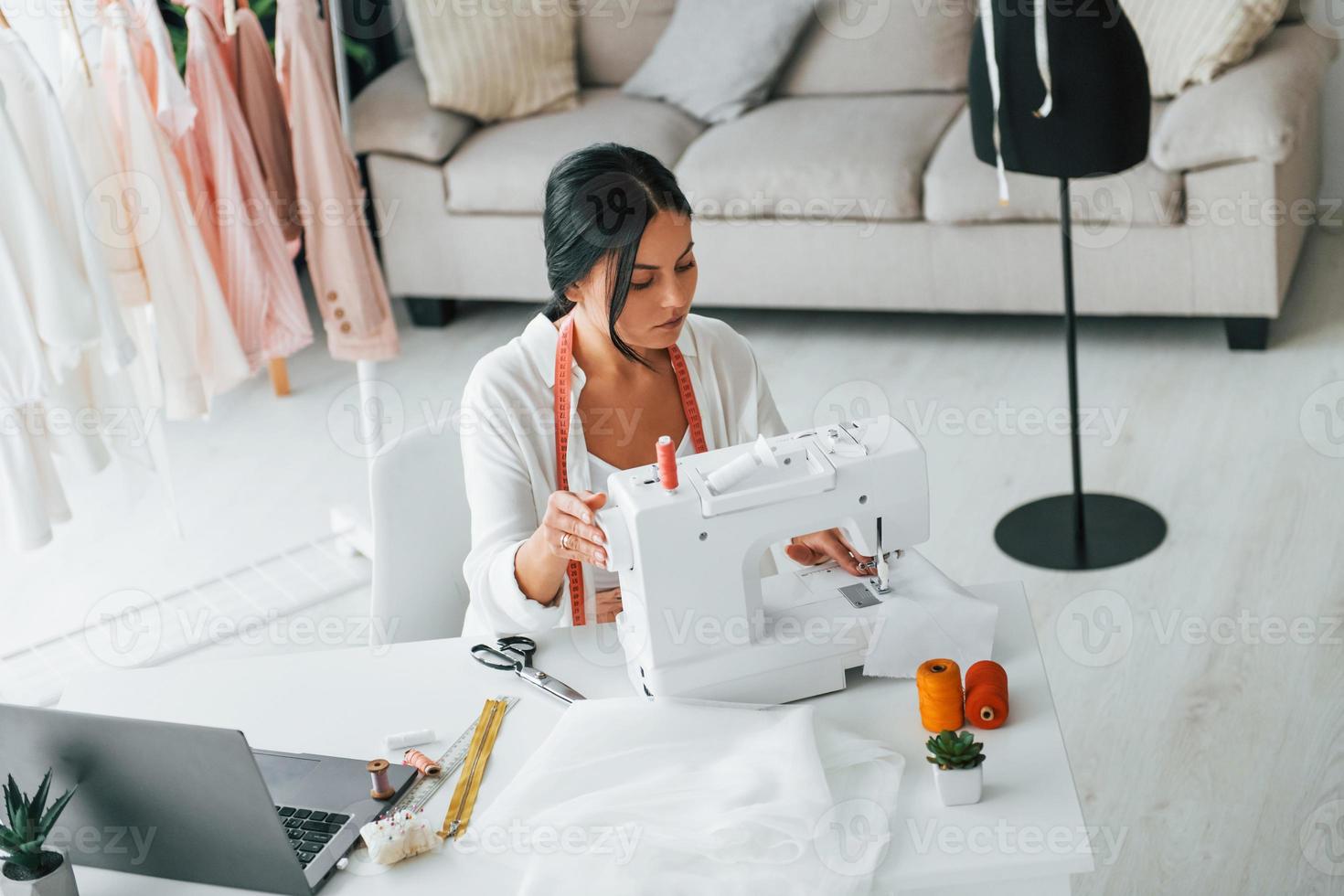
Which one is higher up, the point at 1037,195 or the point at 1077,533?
the point at 1037,195

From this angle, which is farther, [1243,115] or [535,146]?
[535,146]

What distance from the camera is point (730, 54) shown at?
436cm

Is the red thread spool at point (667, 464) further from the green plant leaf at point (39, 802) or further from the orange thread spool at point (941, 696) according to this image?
the green plant leaf at point (39, 802)

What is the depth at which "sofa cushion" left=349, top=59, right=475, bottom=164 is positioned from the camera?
4.31 meters

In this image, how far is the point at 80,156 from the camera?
2.49 metres

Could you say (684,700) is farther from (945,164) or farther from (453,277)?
(453,277)

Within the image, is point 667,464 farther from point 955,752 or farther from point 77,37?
point 77,37

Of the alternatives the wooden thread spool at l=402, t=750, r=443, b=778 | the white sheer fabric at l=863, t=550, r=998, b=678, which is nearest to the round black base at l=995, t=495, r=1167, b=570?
the white sheer fabric at l=863, t=550, r=998, b=678

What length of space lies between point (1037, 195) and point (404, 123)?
1.84 metres

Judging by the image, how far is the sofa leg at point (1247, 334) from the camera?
12.2 feet

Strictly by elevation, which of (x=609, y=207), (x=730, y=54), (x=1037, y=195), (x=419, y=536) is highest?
(x=609, y=207)

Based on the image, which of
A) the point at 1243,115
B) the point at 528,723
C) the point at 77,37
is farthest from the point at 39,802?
the point at 1243,115

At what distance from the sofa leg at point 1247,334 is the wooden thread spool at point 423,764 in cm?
286

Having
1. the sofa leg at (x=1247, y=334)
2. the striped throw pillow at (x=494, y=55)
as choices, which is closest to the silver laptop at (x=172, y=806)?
the sofa leg at (x=1247, y=334)
